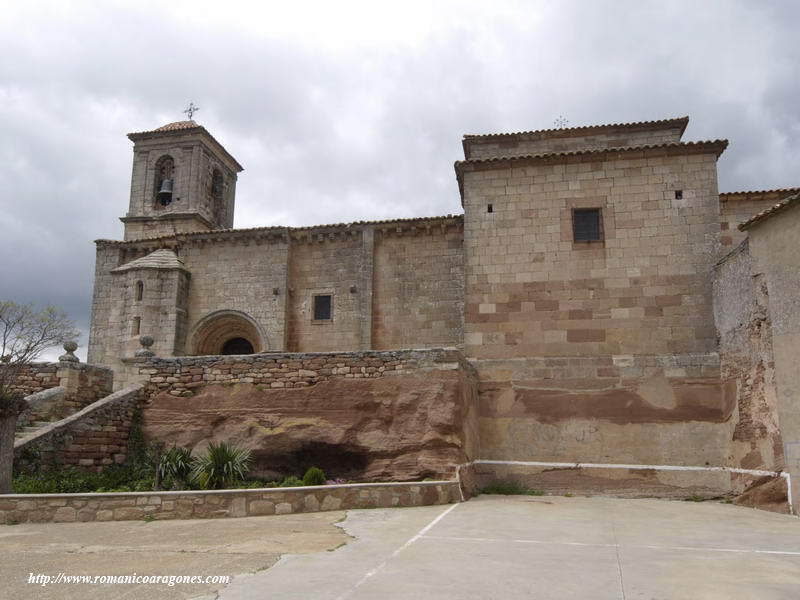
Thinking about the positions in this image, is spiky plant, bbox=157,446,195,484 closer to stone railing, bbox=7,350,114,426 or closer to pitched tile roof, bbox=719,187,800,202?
stone railing, bbox=7,350,114,426

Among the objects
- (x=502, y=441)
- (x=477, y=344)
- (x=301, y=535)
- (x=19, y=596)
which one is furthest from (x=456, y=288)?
(x=19, y=596)

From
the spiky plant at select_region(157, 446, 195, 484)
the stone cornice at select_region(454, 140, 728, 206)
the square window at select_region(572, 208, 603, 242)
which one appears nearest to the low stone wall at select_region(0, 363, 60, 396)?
the spiky plant at select_region(157, 446, 195, 484)

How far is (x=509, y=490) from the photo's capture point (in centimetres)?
1278

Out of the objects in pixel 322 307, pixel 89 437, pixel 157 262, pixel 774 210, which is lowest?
pixel 89 437

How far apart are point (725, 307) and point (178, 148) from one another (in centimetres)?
2276

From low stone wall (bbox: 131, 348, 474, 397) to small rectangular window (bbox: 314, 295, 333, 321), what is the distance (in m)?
6.64

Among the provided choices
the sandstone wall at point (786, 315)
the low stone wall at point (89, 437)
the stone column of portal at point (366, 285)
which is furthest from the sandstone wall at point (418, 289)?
the sandstone wall at point (786, 315)

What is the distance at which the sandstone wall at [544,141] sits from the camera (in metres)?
16.5

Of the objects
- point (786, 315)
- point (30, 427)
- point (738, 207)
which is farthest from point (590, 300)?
point (30, 427)

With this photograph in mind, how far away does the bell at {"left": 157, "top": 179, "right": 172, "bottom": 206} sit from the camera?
27.0m

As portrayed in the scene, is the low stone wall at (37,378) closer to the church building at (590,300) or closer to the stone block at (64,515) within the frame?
the church building at (590,300)

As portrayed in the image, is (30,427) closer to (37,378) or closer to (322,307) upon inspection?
(37,378)

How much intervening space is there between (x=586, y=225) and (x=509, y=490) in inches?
245

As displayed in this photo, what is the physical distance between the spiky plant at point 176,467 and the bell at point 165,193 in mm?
17731
